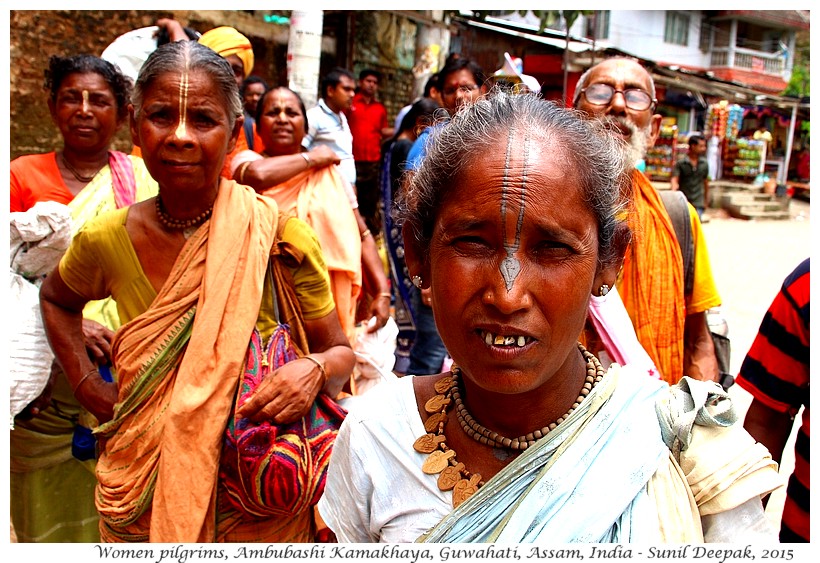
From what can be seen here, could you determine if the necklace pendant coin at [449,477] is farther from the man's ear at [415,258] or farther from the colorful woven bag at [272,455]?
the colorful woven bag at [272,455]

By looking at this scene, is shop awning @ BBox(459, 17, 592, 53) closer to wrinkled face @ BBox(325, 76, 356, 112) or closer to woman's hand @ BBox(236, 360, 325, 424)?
wrinkled face @ BBox(325, 76, 356, 112)

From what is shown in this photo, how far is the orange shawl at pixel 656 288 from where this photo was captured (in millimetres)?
2559

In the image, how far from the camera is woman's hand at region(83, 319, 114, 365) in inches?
98.9

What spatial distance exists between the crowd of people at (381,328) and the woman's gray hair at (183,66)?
0.4 inches

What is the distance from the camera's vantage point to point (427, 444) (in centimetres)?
138

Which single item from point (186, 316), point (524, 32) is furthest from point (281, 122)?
point (524, 32)

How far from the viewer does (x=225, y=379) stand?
2010mm

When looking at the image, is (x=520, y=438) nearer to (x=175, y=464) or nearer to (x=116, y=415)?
(x=175, y=464)

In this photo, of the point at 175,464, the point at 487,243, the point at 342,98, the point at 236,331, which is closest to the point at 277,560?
the point at 175,464

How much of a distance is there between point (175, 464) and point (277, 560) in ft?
1.32

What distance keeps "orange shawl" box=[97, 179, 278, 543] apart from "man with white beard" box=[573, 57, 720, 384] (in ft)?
4.26

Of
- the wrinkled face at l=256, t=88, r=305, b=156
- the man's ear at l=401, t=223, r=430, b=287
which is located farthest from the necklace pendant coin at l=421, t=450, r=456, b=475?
the wrinkled face at l=256, t=88, r=305, b=156

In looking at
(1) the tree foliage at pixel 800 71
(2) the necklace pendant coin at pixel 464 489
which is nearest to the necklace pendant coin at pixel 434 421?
(2) the necklace pendant coin at pixel 464 489

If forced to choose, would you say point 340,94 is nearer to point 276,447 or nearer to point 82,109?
point 82,109
